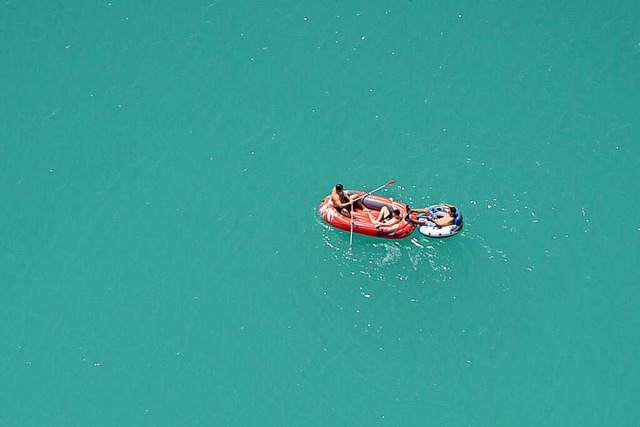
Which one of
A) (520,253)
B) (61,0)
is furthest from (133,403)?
(61,0)

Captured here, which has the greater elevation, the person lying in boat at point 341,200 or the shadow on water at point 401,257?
the person lying in boat at point 341,200

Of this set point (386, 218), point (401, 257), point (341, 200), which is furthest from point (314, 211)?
point (401, 257)

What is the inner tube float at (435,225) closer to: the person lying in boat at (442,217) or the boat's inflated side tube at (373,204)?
the person lying in boat at (442,217)

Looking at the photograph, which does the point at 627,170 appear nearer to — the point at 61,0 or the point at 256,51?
the point at 256,51

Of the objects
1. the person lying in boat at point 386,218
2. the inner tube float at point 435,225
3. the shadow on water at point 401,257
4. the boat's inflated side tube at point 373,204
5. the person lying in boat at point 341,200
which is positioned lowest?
the shadow on water at point 401,257

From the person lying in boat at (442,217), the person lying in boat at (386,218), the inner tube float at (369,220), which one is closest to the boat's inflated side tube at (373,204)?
the inner tube float at (369,220)

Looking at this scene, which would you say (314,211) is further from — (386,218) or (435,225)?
(435,225)

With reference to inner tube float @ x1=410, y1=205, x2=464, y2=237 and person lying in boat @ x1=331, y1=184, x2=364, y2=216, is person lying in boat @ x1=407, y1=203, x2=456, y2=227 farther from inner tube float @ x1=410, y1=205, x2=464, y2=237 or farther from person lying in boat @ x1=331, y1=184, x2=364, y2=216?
person lying in boat @ x1=331, y1=184, x2=364, y2=216
